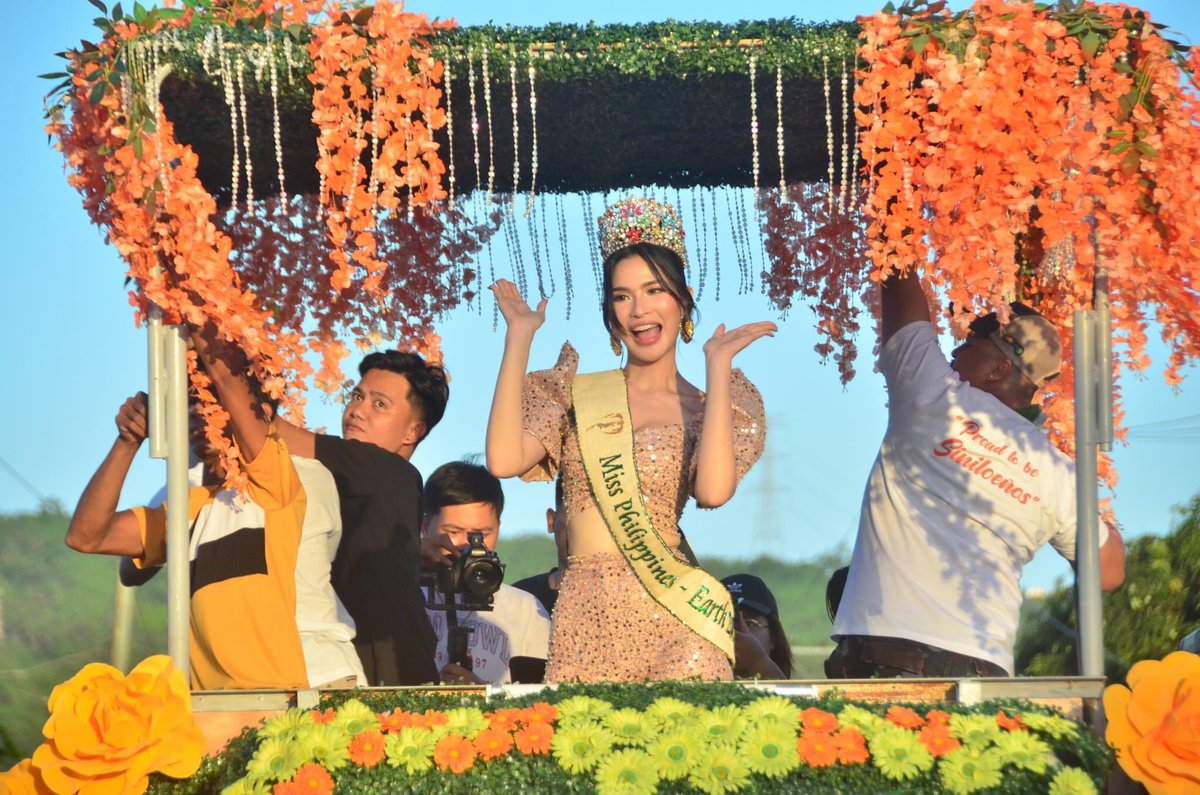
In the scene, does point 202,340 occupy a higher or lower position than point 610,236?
lower

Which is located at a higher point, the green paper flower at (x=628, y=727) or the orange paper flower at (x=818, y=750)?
the green paper flower at (x=628, y=727)

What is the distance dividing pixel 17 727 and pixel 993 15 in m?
7.98

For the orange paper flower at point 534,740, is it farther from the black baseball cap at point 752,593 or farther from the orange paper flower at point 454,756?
the black baseball cap at point 752,593

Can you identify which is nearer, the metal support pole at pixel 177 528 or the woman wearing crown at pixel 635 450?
the metal support pole at pixel 177 528

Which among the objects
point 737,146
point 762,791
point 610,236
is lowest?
point 762,791

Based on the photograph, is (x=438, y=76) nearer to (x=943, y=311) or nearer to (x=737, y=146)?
(x=737, y=146)

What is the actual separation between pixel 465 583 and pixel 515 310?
132 centimetres

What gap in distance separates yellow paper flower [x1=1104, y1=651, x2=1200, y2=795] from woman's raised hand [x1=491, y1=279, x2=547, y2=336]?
2.09 m

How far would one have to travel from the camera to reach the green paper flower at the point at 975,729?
3.83 meters

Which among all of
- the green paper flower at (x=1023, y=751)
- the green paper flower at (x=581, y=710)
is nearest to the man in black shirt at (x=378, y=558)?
the green paper flower at (x=581, y=710)

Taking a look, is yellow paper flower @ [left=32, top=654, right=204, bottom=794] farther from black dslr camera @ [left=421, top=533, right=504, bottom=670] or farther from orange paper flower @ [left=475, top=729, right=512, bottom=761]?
black dslr camera @ [left=421, top=533, right=504, bottom=670]

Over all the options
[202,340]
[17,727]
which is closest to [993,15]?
[202,340]

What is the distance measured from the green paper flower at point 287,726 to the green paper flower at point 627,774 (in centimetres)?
86

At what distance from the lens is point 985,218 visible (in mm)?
4234
